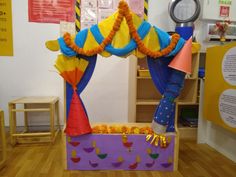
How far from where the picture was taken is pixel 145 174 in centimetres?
165

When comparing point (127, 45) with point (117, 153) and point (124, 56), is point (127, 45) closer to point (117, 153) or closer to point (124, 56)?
point (124, 56)

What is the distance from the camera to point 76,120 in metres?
1.60

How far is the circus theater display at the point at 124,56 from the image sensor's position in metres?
1.53

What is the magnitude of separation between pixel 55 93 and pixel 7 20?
1.14 m

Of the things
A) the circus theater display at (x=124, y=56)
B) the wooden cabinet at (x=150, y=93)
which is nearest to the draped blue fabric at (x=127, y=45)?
the circus theater display at (x=124, y=56)

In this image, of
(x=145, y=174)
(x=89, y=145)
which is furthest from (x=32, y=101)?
(x=145, y=174)

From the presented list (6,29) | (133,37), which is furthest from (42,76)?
(133,37)

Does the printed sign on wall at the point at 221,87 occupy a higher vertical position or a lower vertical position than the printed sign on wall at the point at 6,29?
lower

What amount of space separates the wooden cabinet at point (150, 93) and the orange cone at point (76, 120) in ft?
3.18

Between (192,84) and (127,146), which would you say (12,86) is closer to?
(127,146)

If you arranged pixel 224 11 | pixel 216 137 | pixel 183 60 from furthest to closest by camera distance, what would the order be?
pixel 224 11 → pixel 216 137 → pixel 183 60

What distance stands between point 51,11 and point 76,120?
5.47 feet

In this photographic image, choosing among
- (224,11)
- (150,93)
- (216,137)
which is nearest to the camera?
(216,137)

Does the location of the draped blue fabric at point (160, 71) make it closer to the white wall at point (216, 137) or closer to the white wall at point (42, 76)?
the white wall at point (216, 137)
